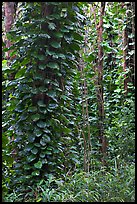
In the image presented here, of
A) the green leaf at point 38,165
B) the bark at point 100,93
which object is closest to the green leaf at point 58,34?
the green leaf at point 38,165

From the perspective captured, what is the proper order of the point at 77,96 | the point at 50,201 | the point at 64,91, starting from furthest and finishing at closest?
the point at 77,96 < the point at 64,91 < the point at 50,201

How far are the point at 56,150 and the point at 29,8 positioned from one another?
139 centimetres

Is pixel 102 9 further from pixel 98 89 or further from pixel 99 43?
pixel 98 89

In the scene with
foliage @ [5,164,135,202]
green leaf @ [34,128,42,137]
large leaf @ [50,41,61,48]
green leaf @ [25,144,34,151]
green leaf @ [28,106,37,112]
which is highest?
large leaf @ [50,41,61,48]

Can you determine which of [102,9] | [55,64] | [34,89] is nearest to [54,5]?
[55,64]

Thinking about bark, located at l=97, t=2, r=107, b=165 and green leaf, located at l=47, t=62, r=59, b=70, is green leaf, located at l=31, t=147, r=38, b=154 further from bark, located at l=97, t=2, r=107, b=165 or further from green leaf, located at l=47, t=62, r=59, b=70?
bark, located at l=97, t=2, r=107, b=165

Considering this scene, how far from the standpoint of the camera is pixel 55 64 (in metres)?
2.77

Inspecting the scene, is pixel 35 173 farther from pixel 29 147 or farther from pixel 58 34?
pixel 58 34

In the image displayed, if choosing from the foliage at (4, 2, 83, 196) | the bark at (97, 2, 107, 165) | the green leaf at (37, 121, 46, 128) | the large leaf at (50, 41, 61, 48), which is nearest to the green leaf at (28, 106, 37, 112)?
the foliage at (4, 2, 83, 196)

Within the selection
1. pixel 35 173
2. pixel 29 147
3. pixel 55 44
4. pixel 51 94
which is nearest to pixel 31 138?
pixel 29 147

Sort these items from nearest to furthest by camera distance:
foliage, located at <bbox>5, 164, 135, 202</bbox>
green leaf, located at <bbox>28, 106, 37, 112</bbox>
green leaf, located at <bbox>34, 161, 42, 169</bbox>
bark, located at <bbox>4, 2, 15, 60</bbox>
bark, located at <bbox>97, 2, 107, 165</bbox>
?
foliage, located at <bbox>5, 164, 135, 202</bbox> < green leaf, located at <bbox>34, 161, 42, 169</bbox> < green leaf, located at <bbox>28, 106, 37, 112</bbox> < bark, located at <bbox>4, 2, 15, 60</bbox> < bark, located at <bbox>97, 2, 107, 165</bbox>

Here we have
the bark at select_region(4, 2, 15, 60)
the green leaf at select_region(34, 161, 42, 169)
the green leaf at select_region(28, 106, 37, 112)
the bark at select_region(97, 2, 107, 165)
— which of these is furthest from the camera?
the bark at select_region(97, 2, 107, 165)

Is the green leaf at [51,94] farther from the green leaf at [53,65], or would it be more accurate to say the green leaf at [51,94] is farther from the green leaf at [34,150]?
the green leaf at [34,150]

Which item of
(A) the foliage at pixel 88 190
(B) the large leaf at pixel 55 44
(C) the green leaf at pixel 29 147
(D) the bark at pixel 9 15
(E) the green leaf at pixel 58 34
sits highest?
(D) the bark at pixel 9 15
